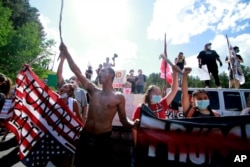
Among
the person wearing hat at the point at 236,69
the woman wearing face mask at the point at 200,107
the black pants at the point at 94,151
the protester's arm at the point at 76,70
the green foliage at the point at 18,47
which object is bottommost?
the black pants at the point at 94,151

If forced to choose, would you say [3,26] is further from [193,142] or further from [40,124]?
[193,142]

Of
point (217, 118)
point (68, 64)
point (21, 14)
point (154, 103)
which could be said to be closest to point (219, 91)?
point (154, 103)

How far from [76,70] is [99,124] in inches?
38.0

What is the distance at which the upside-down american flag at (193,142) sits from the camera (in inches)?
142

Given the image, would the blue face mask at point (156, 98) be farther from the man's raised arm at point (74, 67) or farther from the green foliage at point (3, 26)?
the green foliage at point (3, 26)

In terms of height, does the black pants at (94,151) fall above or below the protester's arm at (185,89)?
below

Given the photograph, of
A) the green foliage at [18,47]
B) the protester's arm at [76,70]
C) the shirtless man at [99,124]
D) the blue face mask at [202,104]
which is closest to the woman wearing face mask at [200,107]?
the blue face mask at [202,104]

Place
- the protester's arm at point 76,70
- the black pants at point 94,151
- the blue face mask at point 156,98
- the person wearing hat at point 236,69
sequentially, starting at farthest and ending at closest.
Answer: the person wearing hat at point 236,69 → the blue face mask at point 156,98 → the protester's arm at point 76,70 → the black pants at point 94,151

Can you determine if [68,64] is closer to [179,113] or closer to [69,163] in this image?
[69,163]

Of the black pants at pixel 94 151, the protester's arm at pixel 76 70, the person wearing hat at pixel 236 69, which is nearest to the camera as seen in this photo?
the black pants at pixel 94 151

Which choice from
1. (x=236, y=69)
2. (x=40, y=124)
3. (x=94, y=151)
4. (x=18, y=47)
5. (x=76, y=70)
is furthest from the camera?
(x=18, y=47)

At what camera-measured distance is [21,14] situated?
5506 centimetres

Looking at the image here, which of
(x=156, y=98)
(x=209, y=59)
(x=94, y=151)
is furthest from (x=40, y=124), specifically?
(x=209, y=59)

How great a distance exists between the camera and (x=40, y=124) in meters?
4.58
